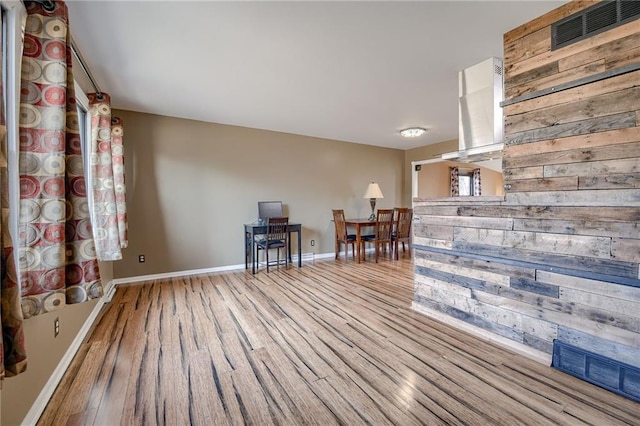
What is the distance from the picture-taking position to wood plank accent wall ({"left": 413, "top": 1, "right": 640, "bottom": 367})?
165 cm

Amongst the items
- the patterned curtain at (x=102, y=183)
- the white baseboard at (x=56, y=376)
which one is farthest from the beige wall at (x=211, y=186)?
the white baseboard at (x=56, y=376)

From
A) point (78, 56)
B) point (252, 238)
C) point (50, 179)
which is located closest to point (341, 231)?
point (252, 238)

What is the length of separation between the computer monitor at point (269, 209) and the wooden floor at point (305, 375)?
82.1 inches

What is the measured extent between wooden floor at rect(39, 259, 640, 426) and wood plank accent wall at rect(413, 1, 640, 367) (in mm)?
297

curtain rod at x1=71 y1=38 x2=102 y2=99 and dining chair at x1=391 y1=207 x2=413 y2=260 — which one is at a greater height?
curtain rod at x1=71 y1=38 x2=102 y2=99

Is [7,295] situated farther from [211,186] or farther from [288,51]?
[211,186]

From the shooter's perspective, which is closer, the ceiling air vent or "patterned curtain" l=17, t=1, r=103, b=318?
"patterned curtain" l=17, t=1, r=103, b=318

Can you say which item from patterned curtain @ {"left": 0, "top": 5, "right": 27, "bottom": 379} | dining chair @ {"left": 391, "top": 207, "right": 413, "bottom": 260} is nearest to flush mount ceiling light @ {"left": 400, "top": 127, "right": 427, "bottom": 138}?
dining chair @ {"left": 391, "top": 207, "right": 413, "bottom": 260}

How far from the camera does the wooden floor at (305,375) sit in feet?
4.87

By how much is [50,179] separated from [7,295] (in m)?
0.59

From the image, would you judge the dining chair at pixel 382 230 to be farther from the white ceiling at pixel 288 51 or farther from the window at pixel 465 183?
the window at pixel 465 183

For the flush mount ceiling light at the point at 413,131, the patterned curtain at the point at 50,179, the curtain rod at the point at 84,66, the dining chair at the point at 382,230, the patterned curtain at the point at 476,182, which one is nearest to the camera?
the patterned curtain at the point at 50,179

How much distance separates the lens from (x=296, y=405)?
156 centimetres

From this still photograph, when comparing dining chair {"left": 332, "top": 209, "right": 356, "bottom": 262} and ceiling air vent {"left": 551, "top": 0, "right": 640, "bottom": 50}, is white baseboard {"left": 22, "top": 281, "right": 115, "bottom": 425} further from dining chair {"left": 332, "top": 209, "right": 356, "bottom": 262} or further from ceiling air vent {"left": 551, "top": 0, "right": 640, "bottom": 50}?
ceiling air vent {"left": 551, "top": 0, "right": 640, "bottom": 50}
